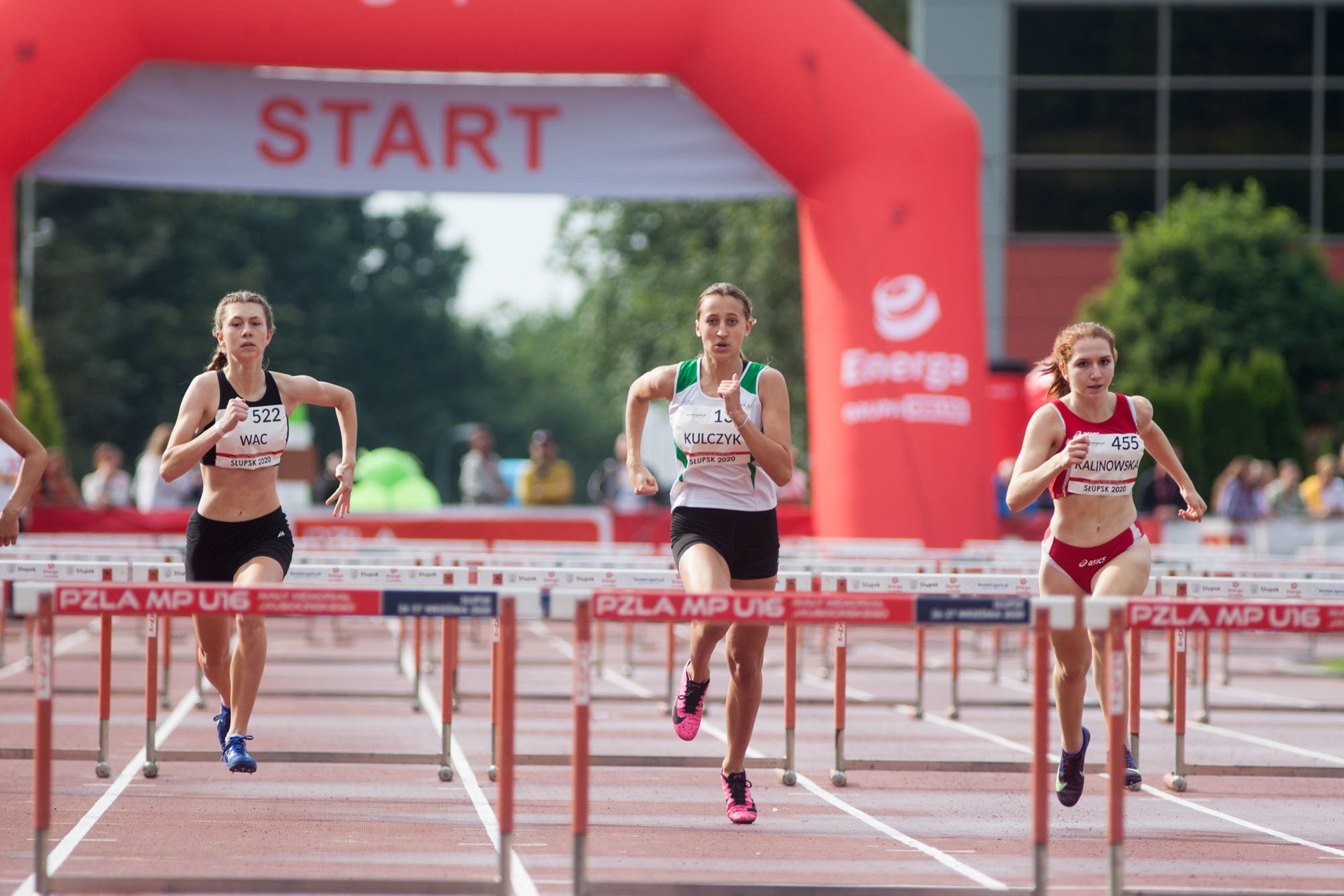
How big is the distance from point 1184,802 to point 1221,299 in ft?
94.8

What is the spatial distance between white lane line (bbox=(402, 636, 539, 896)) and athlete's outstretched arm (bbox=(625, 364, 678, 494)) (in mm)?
1455

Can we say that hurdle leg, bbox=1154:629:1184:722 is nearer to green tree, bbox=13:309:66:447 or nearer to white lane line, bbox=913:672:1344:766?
white lane line, bbox=913:672:1344:766

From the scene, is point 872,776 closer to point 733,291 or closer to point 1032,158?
point 733,291

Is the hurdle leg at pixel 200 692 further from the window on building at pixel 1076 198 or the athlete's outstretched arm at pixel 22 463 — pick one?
the window on building at pixel 1076 198

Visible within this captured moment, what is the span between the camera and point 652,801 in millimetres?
8203

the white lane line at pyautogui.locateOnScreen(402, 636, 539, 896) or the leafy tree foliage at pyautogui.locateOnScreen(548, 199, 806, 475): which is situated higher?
the leafy tree foliage at pyautogui.locateOnScreen(548, 199, 806, 475)

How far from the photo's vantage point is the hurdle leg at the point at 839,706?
8422mm

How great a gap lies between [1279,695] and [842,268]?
21.1 feet

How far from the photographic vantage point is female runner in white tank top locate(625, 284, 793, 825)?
23.0 feet

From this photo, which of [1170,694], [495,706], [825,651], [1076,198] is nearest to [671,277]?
[1076,198]

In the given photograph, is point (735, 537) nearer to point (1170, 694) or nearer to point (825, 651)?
point (1170, 694)

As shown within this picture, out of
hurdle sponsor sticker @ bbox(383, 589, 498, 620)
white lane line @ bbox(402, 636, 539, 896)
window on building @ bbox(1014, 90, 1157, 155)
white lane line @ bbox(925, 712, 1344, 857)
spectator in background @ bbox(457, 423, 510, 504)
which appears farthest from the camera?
window on building @ bbox(1014, 90, 1157, 155)

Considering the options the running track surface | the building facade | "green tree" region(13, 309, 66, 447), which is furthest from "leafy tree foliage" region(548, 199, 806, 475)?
the running track surface

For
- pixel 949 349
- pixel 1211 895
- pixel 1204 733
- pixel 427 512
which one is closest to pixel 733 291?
pixel 1211 895
